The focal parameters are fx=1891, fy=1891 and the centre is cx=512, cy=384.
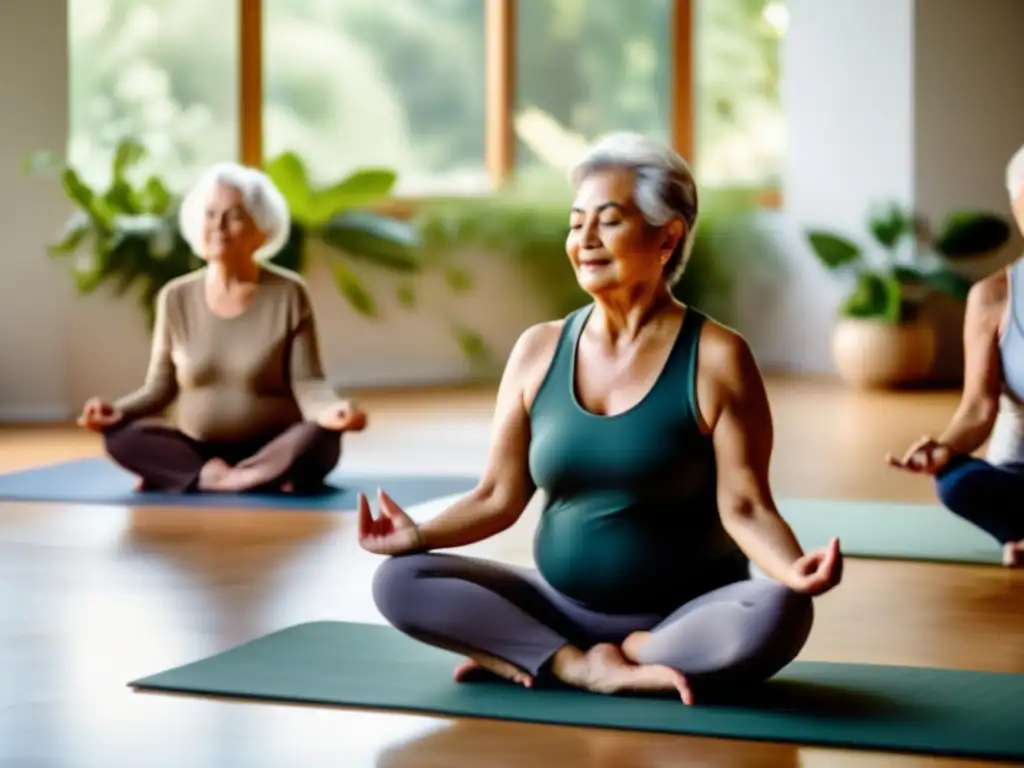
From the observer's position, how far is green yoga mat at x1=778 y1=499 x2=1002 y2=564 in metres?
4.00

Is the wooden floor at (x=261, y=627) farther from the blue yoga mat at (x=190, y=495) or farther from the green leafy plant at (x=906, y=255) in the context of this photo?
the green leafy plant at (x=906, y=255)

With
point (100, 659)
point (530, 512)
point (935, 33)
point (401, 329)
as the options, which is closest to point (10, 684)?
point (100, 659)

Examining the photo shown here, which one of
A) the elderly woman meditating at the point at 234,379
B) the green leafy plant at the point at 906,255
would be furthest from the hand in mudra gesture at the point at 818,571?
the green leafy plant at the point at 906,255

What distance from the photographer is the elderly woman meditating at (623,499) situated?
257cm

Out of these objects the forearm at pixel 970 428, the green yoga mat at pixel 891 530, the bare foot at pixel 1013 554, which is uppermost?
the forearm at pixel 970 428

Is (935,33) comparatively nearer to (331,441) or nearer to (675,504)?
(331,441)

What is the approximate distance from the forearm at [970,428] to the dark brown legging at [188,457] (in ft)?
6.02

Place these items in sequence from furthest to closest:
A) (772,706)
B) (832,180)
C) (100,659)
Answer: (832,180) < (100,659) < (772,706)

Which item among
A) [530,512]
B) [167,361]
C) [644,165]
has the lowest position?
[530,512]

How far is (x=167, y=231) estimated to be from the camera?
24.5 ft

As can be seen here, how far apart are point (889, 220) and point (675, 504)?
21.4ft

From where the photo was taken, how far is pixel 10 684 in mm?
2721

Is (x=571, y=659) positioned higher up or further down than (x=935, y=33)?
further down

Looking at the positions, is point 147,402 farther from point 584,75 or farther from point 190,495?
point 584,75
